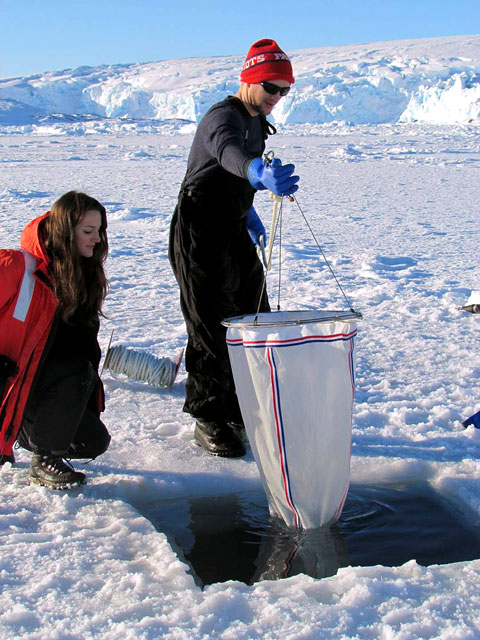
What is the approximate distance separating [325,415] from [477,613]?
61 cm

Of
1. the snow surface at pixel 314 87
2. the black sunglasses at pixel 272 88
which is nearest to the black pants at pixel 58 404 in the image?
the black sunglasses at pixel 272 88

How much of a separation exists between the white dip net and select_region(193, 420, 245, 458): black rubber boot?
0.42 metres

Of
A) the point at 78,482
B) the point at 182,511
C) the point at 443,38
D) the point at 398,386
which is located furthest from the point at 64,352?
the point at 443,38

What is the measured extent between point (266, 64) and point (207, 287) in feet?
2.61

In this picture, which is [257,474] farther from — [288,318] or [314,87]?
[314,87]

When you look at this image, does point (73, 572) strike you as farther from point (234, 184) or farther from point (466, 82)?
point (466, 82)

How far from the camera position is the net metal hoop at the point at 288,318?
1777 millimetres

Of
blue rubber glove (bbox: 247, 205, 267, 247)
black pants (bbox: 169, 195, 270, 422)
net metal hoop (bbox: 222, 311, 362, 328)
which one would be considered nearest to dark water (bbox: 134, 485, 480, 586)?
black pants (bbox: 169, 195, 270, 422)

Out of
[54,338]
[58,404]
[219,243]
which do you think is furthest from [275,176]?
[58,404]

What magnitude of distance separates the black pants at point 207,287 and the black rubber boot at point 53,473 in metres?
0.53

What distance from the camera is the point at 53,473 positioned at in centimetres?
207

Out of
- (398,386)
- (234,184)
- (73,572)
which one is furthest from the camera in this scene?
(398,386)

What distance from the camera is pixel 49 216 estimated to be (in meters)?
2.04

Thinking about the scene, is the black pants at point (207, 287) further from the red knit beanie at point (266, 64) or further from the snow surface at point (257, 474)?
the red knit beanie at point (266, 64)
